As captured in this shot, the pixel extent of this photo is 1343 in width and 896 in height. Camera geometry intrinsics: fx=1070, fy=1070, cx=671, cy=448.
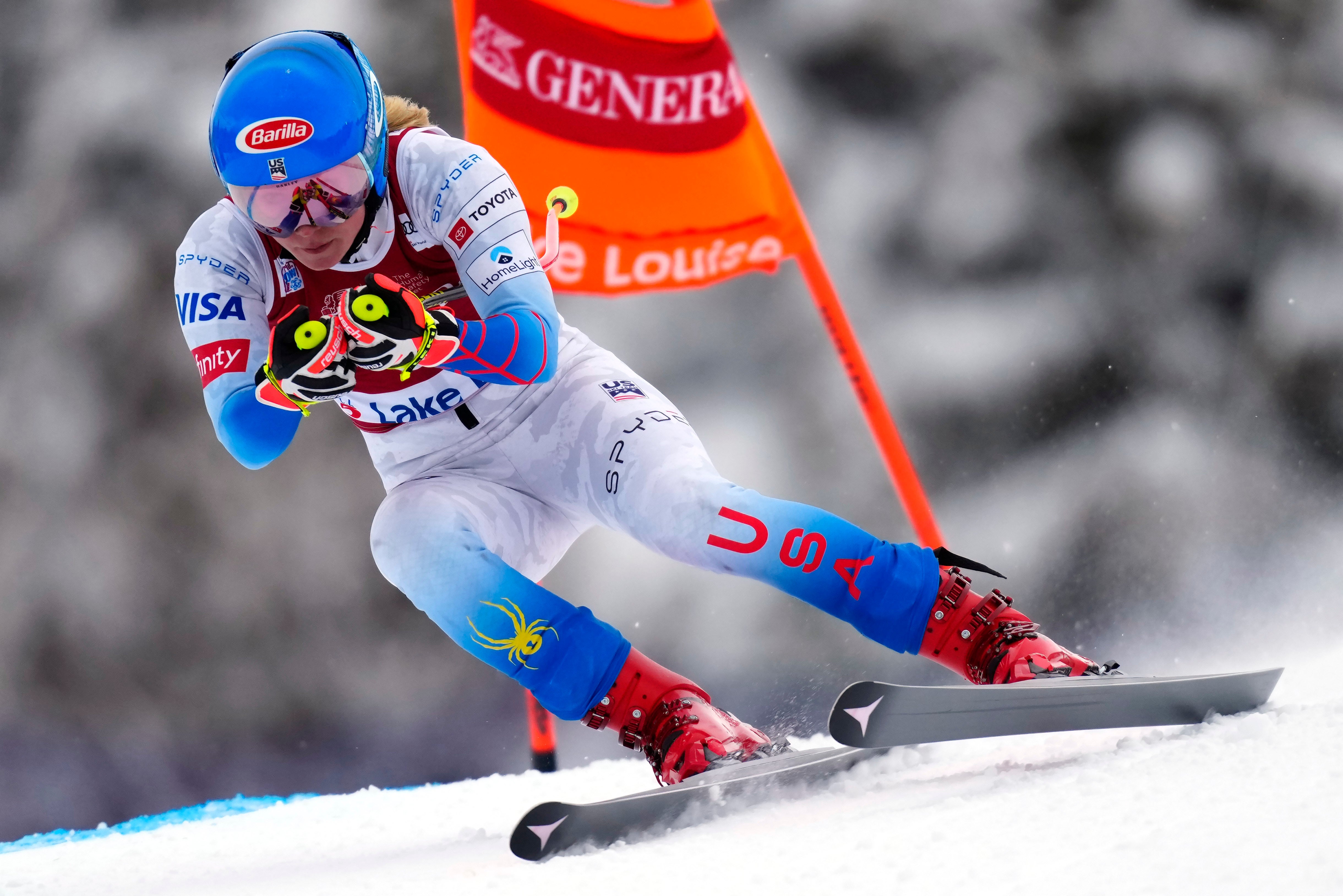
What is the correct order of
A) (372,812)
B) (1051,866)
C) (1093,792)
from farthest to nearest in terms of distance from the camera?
(372,812)
(1093,792)
(1051,866)

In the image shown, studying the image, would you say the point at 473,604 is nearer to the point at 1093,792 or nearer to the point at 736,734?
the point at 736,734

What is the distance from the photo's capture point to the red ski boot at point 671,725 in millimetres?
1566

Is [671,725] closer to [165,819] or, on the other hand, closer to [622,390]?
[622,390]

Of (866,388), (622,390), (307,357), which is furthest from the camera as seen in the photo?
(866,388)

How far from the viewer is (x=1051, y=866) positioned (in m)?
1.02

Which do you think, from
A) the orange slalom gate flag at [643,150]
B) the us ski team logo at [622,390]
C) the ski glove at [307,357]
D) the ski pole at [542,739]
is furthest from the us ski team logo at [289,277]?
the ski pole at [542,739]

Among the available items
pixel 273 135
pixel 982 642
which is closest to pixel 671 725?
pixel 982 642

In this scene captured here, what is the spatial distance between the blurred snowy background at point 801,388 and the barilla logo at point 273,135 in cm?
190

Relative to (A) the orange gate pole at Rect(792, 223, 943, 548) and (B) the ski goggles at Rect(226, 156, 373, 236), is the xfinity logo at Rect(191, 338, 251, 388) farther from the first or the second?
(A) the orange gate pole at Rect(792, 223, 943, 548)

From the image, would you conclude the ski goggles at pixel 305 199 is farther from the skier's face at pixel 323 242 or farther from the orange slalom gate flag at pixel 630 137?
the orange slalom gate flag at pixel 630 137

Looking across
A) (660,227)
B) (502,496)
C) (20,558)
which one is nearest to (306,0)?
(660,227)

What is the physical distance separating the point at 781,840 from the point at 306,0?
10.5 ft

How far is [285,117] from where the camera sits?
1.61 m

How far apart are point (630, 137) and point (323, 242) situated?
73.8 inches
